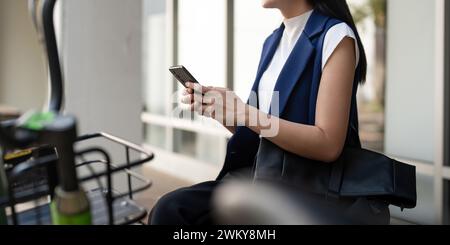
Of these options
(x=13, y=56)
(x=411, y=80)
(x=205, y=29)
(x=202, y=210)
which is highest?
(x=205, y=29)

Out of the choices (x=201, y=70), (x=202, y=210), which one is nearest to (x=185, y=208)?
(x=202, y=210)

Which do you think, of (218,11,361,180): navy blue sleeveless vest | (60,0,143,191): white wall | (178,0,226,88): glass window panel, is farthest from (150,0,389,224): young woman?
(178,0,226,88): glass window panel

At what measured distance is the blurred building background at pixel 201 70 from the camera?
0.85 m

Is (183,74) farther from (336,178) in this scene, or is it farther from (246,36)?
(246,36)

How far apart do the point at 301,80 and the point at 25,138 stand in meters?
0.48

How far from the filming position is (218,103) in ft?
2.27

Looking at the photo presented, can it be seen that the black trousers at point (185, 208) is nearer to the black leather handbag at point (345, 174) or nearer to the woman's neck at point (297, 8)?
the black leather handbag at point (345, 174)

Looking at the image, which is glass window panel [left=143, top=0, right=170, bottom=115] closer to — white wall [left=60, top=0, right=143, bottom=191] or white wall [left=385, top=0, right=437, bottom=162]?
white wall [left=385, top=0, right=437, bottom=162]

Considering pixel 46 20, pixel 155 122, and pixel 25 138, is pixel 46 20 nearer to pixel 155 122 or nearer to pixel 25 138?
pixel 25 138

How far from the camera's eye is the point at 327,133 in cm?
71

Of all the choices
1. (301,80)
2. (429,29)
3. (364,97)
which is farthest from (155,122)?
(301,80)

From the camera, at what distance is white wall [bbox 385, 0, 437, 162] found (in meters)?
1.98

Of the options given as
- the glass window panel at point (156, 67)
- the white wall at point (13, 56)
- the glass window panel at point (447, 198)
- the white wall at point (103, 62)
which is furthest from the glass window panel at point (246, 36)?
the white wall at point (13, 56)

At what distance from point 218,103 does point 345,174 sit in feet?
0.81
